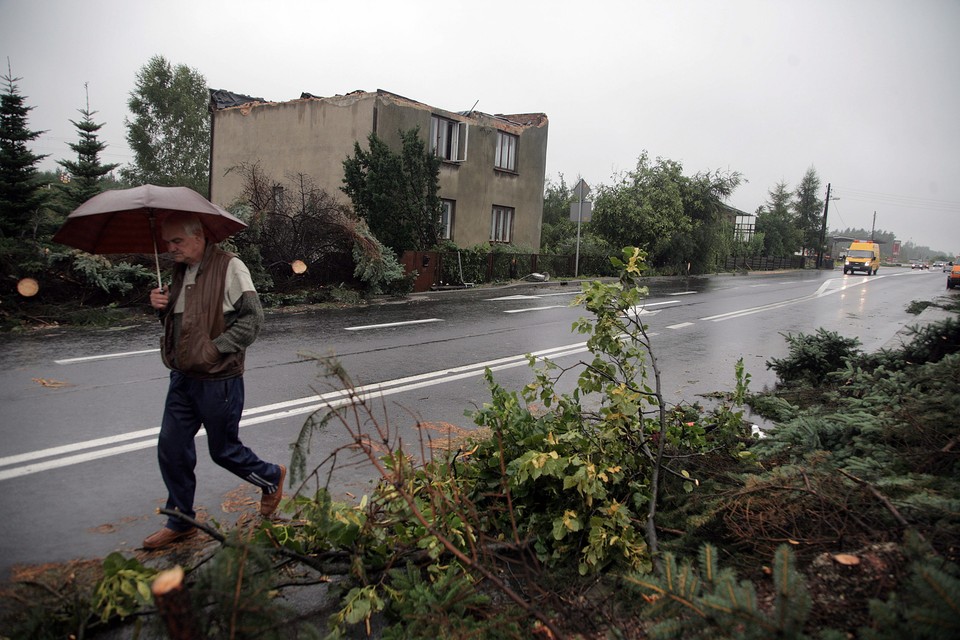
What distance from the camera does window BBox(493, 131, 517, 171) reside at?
85.9ft

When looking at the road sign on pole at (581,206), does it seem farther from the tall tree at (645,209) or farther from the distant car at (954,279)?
the distant car at (954,279)

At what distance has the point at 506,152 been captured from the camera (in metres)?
26.6

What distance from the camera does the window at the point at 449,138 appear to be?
23.6 m

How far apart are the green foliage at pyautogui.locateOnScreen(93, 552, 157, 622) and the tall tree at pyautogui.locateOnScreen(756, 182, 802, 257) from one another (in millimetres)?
56367

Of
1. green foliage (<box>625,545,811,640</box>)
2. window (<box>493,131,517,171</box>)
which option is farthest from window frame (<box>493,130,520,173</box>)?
green foliage (<box>625,545,811,640</box>)

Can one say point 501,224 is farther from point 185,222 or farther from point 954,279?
point 185,222

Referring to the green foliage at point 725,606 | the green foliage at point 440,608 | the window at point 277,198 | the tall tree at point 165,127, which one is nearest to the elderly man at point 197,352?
the green foliage at point 440,608

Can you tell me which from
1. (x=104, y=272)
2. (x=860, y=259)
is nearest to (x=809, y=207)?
(x=860, y=259)

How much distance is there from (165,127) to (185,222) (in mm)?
47959

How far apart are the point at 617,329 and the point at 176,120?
48791 mm

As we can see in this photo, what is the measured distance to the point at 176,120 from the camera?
146ft

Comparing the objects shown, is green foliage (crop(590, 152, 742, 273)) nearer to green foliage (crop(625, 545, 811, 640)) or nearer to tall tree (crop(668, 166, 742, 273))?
tall tree (crop(668, 166, 742, 273))

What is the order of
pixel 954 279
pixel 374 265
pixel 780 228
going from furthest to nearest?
pixel 780 228 < pixel 954 279 < pixel 374 265

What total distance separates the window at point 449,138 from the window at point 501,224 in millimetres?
3358
